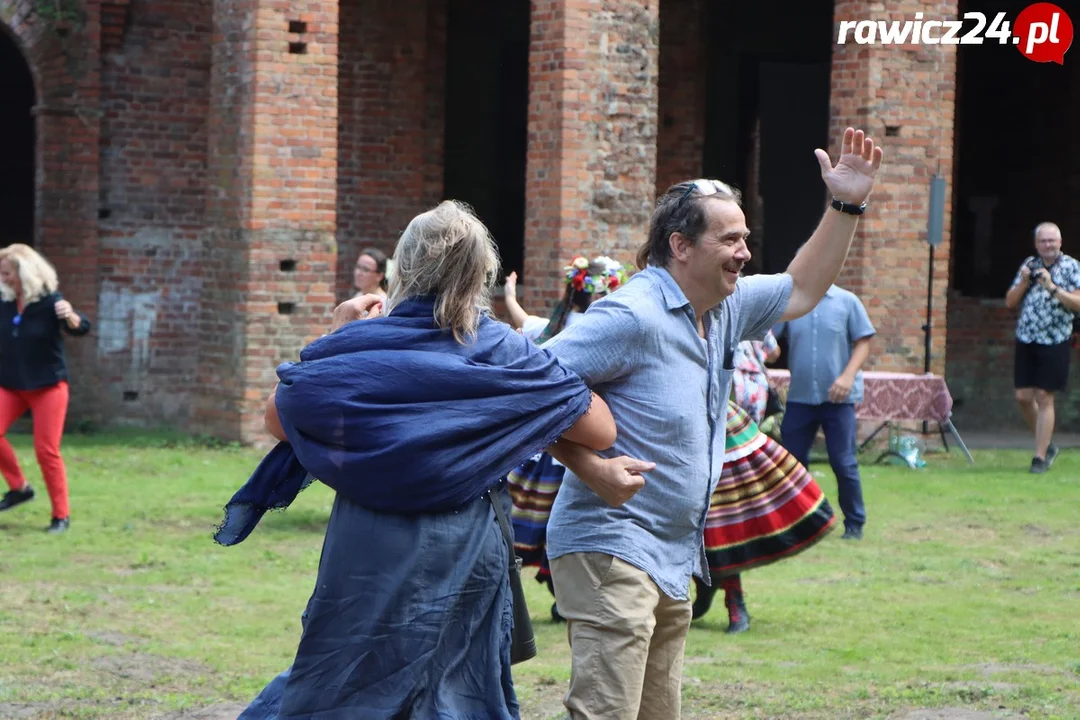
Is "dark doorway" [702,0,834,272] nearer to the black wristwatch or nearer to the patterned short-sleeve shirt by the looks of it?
the patterned short-sleeve shirt

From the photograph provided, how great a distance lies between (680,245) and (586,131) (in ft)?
34.4

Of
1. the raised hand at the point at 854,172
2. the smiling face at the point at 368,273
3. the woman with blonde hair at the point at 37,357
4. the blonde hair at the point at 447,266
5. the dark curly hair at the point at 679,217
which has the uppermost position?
the raised hand at the point at 854,172

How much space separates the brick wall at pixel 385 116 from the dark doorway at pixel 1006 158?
6363 millimetres

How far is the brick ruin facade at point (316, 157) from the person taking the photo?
1411 cm

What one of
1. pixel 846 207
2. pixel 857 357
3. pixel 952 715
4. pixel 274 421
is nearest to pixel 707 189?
pixel 846 207

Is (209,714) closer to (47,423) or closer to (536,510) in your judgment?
(536,510)

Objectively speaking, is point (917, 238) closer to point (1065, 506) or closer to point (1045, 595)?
point (1065, 506)

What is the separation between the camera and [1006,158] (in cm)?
1975

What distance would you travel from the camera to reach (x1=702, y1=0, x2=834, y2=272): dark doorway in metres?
19.5

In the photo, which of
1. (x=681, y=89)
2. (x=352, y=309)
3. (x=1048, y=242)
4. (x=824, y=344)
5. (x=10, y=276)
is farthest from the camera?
(x=681, y=89)

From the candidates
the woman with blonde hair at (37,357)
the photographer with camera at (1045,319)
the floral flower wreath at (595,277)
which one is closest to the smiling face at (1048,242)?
the photographer with camera at (1045,319)

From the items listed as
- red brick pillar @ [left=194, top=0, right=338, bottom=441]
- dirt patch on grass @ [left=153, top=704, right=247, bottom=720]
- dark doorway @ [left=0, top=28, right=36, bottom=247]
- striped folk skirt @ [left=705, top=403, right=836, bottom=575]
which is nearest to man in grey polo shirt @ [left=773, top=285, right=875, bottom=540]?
striped folk skirt @ [left=705, top=403, right=836, bottom=575]

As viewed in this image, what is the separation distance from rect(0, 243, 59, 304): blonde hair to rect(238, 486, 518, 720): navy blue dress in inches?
273

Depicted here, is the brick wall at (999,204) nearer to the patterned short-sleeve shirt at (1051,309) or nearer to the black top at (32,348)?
the patterned short-sleeve shirt at (1051,309)
